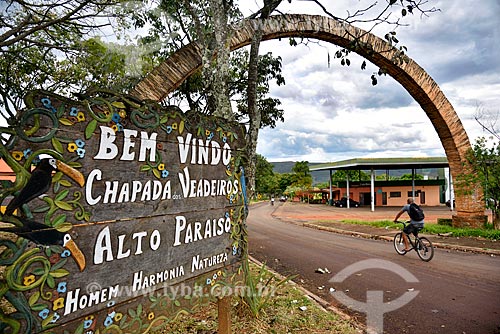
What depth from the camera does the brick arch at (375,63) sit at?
7.92 metres

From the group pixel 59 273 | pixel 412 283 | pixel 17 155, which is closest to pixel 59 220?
pixel 59 273

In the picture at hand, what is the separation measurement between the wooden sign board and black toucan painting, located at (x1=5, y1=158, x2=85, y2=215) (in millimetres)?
29

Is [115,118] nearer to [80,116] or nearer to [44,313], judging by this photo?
[80,116]

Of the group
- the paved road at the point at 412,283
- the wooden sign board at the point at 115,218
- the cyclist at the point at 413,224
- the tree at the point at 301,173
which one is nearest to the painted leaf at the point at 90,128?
the wooden sign board at the point at 115,218

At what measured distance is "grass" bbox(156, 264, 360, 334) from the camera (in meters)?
4.11

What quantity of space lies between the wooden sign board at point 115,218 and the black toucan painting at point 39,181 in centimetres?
3

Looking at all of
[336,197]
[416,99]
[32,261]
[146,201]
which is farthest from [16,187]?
[336,197]

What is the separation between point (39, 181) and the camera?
5.50 feet

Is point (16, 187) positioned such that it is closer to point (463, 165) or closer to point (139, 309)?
point (139, 309)

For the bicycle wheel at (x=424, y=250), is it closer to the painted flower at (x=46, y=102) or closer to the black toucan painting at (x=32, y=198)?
the black toucan painting at (x=32, y=198)

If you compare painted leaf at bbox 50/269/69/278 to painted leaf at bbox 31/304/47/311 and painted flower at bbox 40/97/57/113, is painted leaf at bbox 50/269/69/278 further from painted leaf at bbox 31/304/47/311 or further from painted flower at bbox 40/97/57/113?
painted flower at bbox 40/97/57/113

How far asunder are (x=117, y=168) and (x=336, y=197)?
45922mm

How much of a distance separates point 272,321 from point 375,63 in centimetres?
932

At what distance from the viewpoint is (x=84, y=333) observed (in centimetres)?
189
